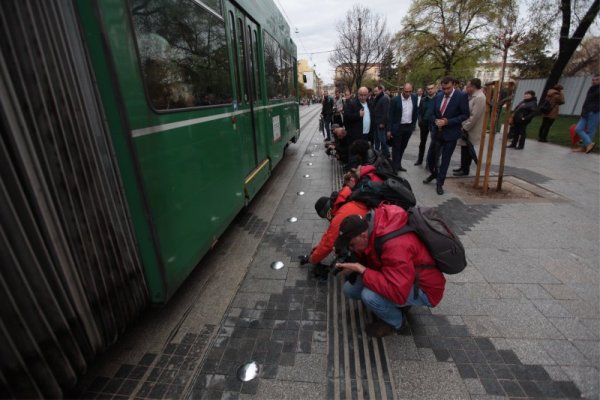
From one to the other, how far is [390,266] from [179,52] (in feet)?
7.75

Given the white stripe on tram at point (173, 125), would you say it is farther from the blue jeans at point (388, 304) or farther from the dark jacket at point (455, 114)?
the dark jacket at point (455, 114)

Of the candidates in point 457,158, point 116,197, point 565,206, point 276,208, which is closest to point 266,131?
point 276,208

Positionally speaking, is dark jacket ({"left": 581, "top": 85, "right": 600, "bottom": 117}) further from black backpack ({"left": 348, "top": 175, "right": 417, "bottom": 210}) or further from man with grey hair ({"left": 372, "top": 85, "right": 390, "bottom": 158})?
black backpack ({"left": 348, "top": 175, "right": 417, "bottom": 210})

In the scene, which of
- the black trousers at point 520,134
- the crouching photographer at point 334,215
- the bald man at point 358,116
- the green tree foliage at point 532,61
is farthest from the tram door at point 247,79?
the green tree foliage at point 532,61

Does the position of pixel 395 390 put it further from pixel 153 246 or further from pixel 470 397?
pixel 153 246

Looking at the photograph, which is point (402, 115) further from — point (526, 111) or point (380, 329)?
point (380, 329)

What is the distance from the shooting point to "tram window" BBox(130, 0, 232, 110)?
82.1 inches

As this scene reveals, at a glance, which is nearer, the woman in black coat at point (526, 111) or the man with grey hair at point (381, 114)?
the man with grey hair at point (381, 114)

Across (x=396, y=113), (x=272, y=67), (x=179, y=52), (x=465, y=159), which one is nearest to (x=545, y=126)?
(x=465, y=159)

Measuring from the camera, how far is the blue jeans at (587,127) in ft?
26.5

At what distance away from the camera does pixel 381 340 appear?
2.37m

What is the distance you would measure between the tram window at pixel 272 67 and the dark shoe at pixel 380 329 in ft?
15.1

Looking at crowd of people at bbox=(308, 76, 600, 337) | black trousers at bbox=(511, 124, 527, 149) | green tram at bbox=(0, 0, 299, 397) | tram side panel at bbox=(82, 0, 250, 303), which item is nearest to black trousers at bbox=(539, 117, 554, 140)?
black trousers at bbox=(511, 124, 527, 149)

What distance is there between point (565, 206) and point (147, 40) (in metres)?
6.09
